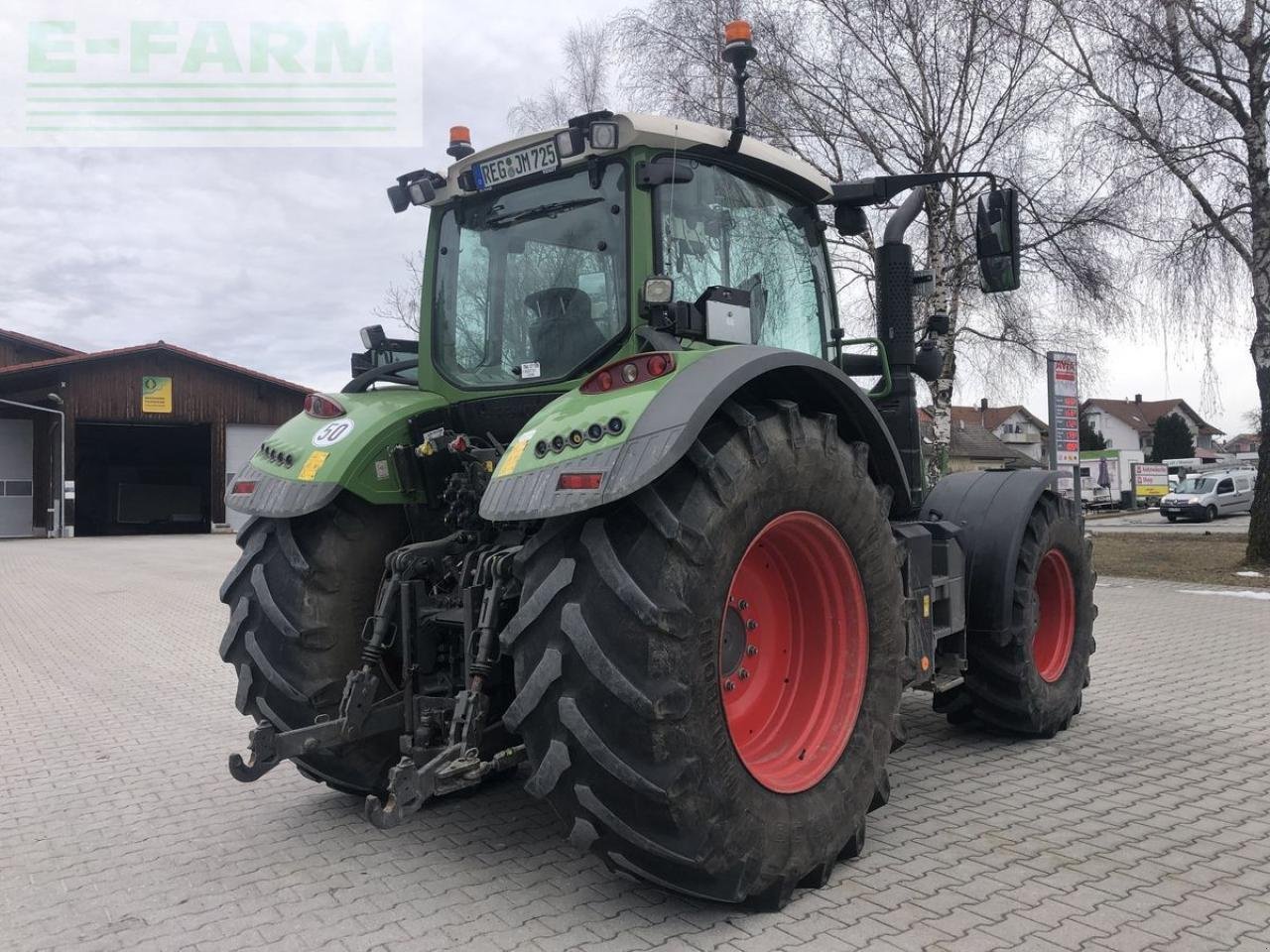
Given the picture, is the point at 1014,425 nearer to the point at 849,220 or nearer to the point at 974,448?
the point at 974,448

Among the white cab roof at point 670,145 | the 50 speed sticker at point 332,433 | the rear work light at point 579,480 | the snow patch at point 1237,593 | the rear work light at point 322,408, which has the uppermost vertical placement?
the white cab roof at point 670,145

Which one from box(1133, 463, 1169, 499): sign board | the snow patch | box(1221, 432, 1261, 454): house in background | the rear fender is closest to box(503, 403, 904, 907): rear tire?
the rear fender

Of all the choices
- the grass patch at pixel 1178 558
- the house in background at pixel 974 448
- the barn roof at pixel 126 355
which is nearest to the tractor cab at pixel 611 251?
the grass patch at pixel 1178 558

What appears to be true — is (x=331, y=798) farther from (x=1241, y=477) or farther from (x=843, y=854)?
(x=1241, y=477)

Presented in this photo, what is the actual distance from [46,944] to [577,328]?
2589mm

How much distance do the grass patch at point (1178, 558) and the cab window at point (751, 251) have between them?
11368 mm

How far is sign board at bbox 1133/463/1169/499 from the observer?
4269 cm

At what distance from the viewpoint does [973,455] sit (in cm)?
5731

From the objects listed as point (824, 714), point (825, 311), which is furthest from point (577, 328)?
point (824, 714)

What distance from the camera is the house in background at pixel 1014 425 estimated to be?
72.5 m

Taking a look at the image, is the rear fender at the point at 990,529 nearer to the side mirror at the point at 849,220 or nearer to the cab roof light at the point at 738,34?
the side mirror at the point at 849,220

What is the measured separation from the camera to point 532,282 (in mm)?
3791

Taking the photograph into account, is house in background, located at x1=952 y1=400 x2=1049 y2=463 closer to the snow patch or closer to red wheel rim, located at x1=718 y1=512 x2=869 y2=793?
the snow patch

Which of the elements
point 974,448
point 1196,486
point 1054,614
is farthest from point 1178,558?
point 974,448
